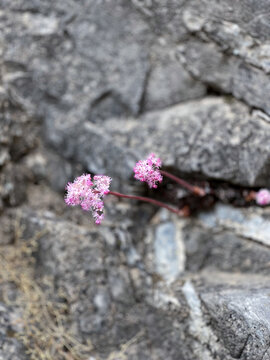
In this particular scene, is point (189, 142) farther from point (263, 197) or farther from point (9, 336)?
point (9, 336)

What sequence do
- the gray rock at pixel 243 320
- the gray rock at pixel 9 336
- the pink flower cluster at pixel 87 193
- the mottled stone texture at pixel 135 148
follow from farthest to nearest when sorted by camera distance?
1. the mottled stone texture at pixel 135 148
2. the gray rock at pixel 9 336
3. the gray rock at pixel 243 320
4. the pink flower cluster at pixel 87 193

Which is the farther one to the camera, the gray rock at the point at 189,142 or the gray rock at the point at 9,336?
the gray rock at the point at 189,142

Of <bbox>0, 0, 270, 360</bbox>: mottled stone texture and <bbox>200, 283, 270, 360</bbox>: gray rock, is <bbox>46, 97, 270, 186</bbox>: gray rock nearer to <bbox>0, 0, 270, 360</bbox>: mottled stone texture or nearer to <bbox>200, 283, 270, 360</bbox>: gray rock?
<bbox>0, 0, 270, 360</bbox>: mottled stone texture

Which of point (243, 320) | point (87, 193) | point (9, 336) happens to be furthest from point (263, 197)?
point (9, 336)

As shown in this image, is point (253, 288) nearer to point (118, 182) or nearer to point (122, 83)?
point (118, 182)

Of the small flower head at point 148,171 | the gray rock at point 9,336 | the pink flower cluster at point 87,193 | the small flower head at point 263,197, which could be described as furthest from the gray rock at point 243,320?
the gray rock at point 9,336

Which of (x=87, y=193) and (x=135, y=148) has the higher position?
(x=87, y=193)

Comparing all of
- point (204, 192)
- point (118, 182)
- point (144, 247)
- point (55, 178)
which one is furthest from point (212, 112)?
point (55, 178)

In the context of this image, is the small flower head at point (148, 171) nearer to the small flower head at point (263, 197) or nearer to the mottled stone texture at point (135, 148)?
the mottled stone texture at point (135, 148)

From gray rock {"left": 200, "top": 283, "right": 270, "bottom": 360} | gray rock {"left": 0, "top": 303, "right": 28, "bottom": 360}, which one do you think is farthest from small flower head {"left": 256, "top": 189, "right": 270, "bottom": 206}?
gray rock {"left": 0, "top": 303, "right": 28, "bottom": 360}
